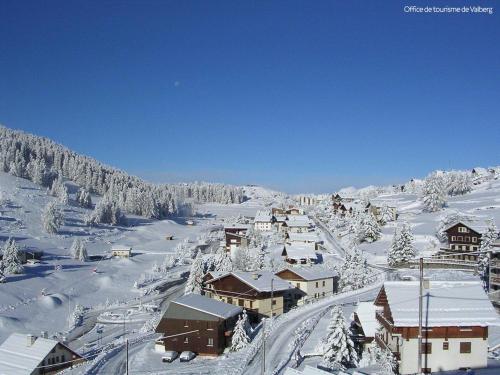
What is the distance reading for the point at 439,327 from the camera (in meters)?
25.5

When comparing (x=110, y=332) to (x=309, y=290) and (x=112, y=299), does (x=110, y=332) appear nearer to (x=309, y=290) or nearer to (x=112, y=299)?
(x=112, y=299)

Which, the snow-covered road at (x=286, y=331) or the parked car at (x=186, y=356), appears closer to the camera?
the snow-covered road at (x=286, y=331)

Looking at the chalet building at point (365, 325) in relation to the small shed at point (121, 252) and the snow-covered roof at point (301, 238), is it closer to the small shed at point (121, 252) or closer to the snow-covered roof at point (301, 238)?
the snow-covered roof at point (301, 238)

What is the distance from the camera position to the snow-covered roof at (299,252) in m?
71.6

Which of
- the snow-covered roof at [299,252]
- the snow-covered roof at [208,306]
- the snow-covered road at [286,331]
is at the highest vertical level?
the snow-covered roof at [299,252]

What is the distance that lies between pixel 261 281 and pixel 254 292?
250 cm

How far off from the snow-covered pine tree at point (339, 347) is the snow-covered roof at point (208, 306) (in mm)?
12633

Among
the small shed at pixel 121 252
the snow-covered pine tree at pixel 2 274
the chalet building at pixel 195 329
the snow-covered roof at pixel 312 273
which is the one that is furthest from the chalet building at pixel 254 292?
the small shed at pixel 121 252

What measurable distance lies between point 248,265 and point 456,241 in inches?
1120

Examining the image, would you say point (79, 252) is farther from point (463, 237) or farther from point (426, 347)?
point (426, 347)

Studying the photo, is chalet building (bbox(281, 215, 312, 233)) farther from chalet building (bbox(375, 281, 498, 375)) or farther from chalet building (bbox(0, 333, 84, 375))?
chalet building (bbox(375, 281, 498, 375))

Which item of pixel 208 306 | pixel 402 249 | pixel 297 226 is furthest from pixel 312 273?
pixel 297 226

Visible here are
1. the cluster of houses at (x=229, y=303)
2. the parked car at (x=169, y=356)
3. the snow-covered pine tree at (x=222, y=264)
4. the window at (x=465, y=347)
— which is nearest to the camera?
the window at (x=465, y=347)

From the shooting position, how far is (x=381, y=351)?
27.8 meters
